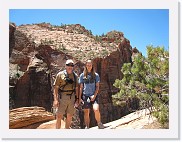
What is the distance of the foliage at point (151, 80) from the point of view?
7.06 metres

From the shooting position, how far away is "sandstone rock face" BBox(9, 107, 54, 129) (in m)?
8.11

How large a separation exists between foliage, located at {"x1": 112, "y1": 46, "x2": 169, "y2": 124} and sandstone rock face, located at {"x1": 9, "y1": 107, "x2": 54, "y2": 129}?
2232 mm

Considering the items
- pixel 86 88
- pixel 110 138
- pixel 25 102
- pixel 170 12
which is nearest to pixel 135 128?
pixel 110 138

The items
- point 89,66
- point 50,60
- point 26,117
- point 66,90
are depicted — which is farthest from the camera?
point 50,60

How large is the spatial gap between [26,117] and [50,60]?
13.3 metres

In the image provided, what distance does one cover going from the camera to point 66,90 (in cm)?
661

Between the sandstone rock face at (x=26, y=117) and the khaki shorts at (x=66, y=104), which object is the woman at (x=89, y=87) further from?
the sandstone rock face at (x=26, y=117)

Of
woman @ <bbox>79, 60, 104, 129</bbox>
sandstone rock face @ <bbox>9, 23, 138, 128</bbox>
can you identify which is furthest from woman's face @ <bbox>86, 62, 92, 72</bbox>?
sandstone rock face @ <bbox>9, 23, 138, 128</bbox>

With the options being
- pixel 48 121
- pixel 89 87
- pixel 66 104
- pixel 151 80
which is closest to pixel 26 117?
pixel 48 121

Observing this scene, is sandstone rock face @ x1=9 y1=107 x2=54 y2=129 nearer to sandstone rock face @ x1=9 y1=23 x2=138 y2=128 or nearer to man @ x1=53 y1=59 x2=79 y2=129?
man @ x1=53 y1=59 x2=79 y2=129

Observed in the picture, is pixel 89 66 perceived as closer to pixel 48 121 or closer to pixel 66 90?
pixel 66 90

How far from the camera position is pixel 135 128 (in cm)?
691

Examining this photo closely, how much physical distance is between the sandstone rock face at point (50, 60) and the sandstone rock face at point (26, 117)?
1101cm
